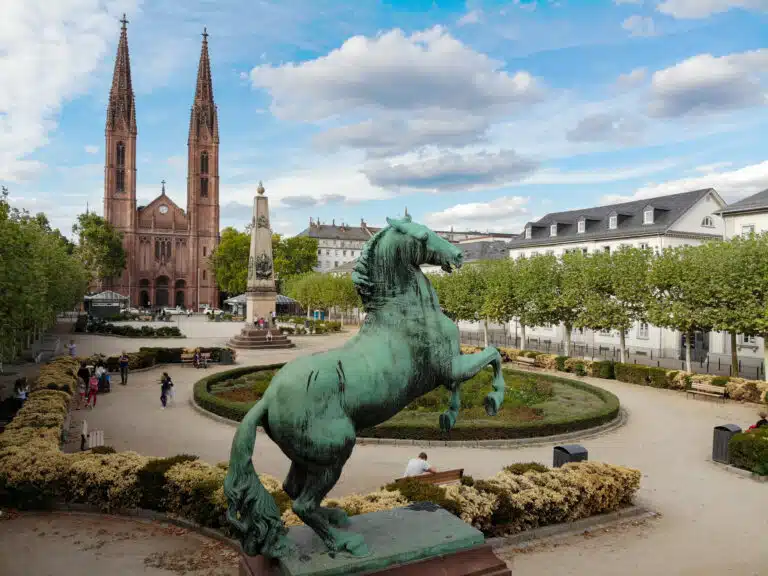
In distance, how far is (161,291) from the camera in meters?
95.8

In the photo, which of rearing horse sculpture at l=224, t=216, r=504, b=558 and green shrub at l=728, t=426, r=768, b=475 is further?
green shrub at l=728, t=426, r=768, b=475

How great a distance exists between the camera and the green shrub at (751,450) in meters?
12.3

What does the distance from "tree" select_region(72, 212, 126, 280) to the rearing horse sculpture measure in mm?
83522

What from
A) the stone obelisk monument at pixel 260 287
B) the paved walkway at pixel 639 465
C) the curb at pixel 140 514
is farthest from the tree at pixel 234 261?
the curb at pixel 140 514

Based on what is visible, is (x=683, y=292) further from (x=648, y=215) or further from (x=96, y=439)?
(x=96, y=439)

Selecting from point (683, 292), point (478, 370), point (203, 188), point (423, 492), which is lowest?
point (423, 492)

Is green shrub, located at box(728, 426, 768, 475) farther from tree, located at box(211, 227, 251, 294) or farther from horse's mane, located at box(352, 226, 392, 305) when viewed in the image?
tree, located at box(211, 227, 251, 294)

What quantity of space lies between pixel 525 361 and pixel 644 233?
820 inches

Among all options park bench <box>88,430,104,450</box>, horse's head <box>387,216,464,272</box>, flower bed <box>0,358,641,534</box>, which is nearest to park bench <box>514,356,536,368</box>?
flower bed <box>0,358,641,534</box>

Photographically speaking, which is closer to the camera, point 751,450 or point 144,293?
point 751,450

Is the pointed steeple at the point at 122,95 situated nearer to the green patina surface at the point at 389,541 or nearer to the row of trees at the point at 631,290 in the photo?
the row of trees at the point at 631,290

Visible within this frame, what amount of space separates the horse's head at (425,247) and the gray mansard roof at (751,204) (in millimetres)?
38282

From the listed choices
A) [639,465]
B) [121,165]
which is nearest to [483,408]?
[639,465]

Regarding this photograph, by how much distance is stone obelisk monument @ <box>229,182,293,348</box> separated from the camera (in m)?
37.0
